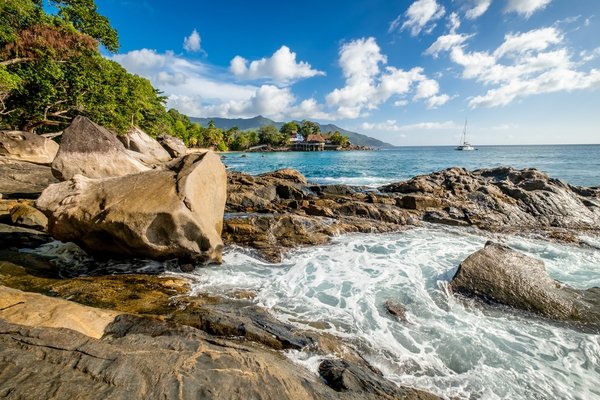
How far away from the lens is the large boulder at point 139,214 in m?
5.93

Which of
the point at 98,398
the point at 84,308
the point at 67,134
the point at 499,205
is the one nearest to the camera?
the point at 98,398

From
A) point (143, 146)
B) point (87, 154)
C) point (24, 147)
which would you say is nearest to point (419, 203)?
point (87, 154)

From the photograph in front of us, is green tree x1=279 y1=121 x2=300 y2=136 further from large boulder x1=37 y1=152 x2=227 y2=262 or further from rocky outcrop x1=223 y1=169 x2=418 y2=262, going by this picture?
large boulder x1=37 y1=152 x2=227 y2=262

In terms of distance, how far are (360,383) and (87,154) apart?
34.8 feet

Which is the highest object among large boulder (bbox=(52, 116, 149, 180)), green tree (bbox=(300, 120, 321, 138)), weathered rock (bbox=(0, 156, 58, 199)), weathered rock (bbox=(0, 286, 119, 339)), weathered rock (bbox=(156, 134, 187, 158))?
green tree (bbox=(300, 120, 321, 138))

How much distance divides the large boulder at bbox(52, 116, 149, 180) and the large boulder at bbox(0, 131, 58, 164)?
31.0 ft

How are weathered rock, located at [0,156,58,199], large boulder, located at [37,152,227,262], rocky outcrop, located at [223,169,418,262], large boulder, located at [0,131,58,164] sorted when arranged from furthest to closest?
1. large boulder, located at [0,131,58,164]
2. weathered rock, located at [0,156,58,199]
3. rocky outcrop, located at [223,169,418,262]
4. large boulder, located at [37,152,227,262]

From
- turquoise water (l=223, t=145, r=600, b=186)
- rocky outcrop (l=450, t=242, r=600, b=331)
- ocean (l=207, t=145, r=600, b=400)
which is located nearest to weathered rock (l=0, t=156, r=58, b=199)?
ocean (l=207, t=145, r=600, b=400)

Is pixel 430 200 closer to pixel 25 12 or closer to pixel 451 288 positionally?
pixel 451 288

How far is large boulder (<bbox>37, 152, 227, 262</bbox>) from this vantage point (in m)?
5.93

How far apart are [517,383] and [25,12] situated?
25346 millimetres

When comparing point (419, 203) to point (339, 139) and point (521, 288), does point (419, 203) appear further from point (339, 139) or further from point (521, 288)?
point (339, 139)

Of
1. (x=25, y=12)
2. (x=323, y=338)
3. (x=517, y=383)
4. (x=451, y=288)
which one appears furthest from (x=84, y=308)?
(x=25, y=12)

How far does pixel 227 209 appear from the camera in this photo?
13078 millimetres
